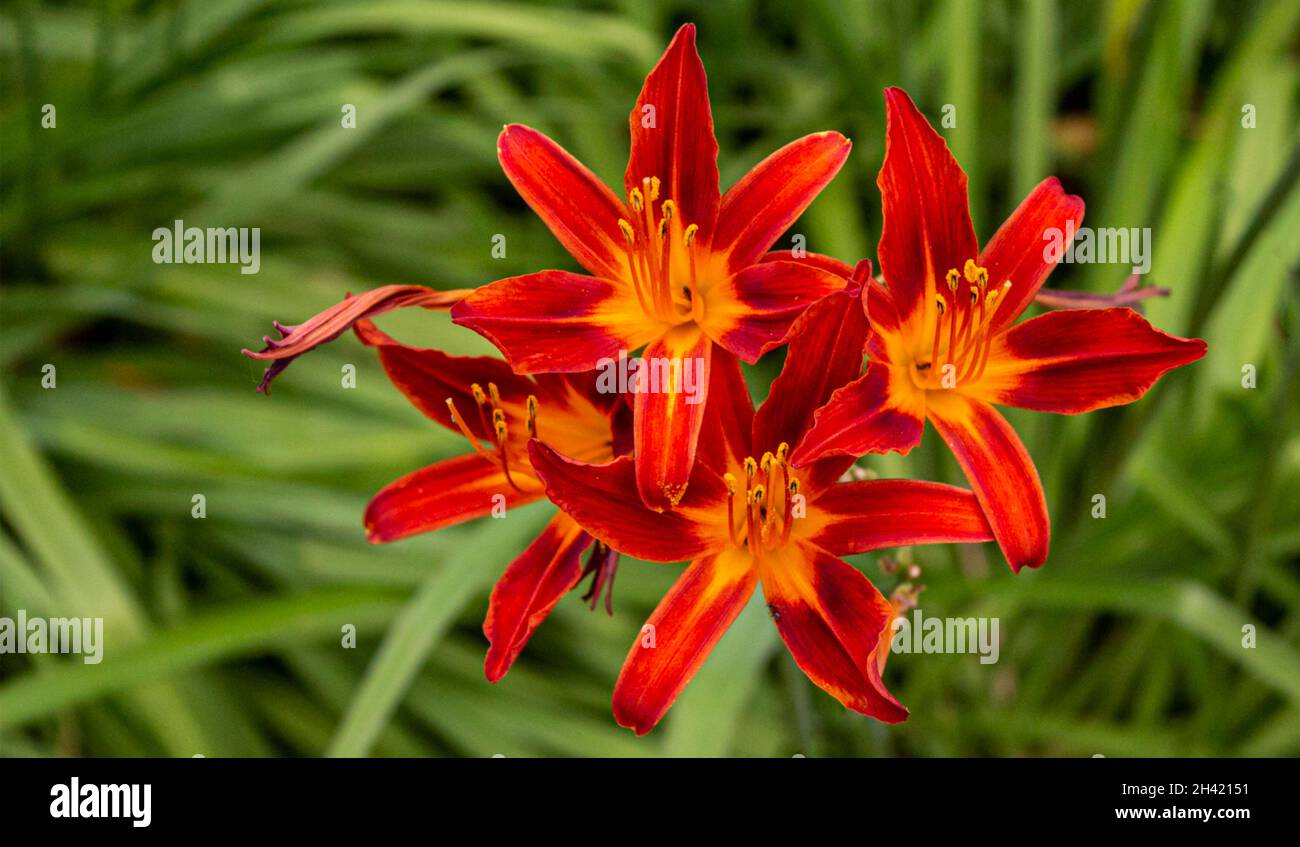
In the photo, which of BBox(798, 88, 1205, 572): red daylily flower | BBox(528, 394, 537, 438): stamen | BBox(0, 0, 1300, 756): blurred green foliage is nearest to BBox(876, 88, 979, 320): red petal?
BBox(798, 88, 1205, 572): red daylily flower

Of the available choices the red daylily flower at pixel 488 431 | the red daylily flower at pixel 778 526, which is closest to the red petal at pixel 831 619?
the red daylily flower at pixel 778 526

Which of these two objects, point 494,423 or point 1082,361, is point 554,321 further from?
point 1082,361

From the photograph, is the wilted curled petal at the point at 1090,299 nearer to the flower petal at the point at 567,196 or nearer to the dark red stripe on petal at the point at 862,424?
the dark red stripe on petal at the point at 862,424

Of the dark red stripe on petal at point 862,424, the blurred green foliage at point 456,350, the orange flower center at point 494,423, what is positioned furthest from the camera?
the blurred green foliage at point 456,350

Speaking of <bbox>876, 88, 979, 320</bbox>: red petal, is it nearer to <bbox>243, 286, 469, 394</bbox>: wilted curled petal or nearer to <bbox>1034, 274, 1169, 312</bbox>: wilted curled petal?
<bbox>1034, 274, 1169, 312</bbox>: wilted curled petal

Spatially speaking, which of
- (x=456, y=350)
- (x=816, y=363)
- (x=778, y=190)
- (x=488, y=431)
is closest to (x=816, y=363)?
(x=816, y=363)
